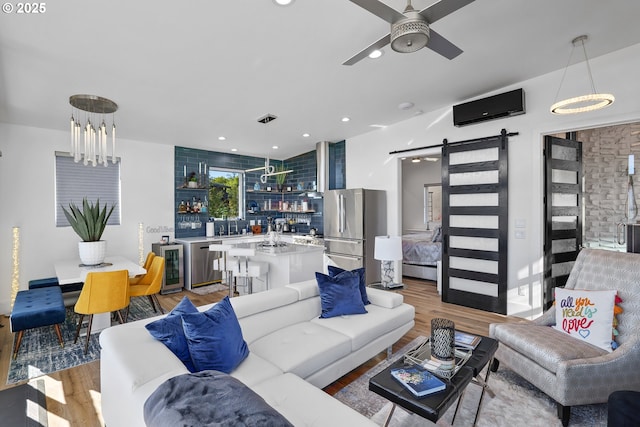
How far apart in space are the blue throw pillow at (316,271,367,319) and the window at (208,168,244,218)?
14.1ft

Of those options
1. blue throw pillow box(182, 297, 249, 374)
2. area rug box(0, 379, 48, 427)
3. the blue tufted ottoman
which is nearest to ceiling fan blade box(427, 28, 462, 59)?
blue throw pillow box(182, 297, 249, 374)

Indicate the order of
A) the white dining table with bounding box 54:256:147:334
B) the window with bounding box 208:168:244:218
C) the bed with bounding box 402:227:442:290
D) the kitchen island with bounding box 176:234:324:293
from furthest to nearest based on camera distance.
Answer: the window with bounding box 208:168:244:218 → the bed with bounding box 402:227:442:290 → the kitchen island with bounding box 176:234:324:293 → the white dining table with bounding box 54:256:147:334

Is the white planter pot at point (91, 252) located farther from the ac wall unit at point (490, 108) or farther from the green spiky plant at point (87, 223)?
the ac wall unit at point (490, 108)

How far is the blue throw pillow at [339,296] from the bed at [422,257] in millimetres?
3300

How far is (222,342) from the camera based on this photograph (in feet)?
6.13

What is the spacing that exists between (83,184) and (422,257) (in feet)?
20.0

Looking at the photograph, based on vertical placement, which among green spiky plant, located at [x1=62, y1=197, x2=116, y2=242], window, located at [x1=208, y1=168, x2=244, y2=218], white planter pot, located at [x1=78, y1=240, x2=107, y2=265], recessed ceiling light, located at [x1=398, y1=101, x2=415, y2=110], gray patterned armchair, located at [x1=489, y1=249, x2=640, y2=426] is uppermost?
recessed ceiling light, located at [x1=398, y1=101, x2=415, y2=110]

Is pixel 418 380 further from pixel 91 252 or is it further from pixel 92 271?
pixel 91 252

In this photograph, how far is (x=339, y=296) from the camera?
9.42ft

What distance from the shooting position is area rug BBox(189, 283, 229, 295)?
210 inches

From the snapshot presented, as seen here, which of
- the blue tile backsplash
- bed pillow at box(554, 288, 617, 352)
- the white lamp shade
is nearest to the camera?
bed pillow at box(554, 288, 617, 352)

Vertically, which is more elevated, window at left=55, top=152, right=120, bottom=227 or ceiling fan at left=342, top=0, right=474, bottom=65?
ceiling fan at left=342, top=0, right=474, bottom=65

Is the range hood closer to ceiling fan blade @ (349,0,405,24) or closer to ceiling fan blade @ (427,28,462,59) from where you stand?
ceiling fan blade @ (427,28,462,59)

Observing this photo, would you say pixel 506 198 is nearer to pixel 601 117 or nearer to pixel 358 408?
pixel 601 117
